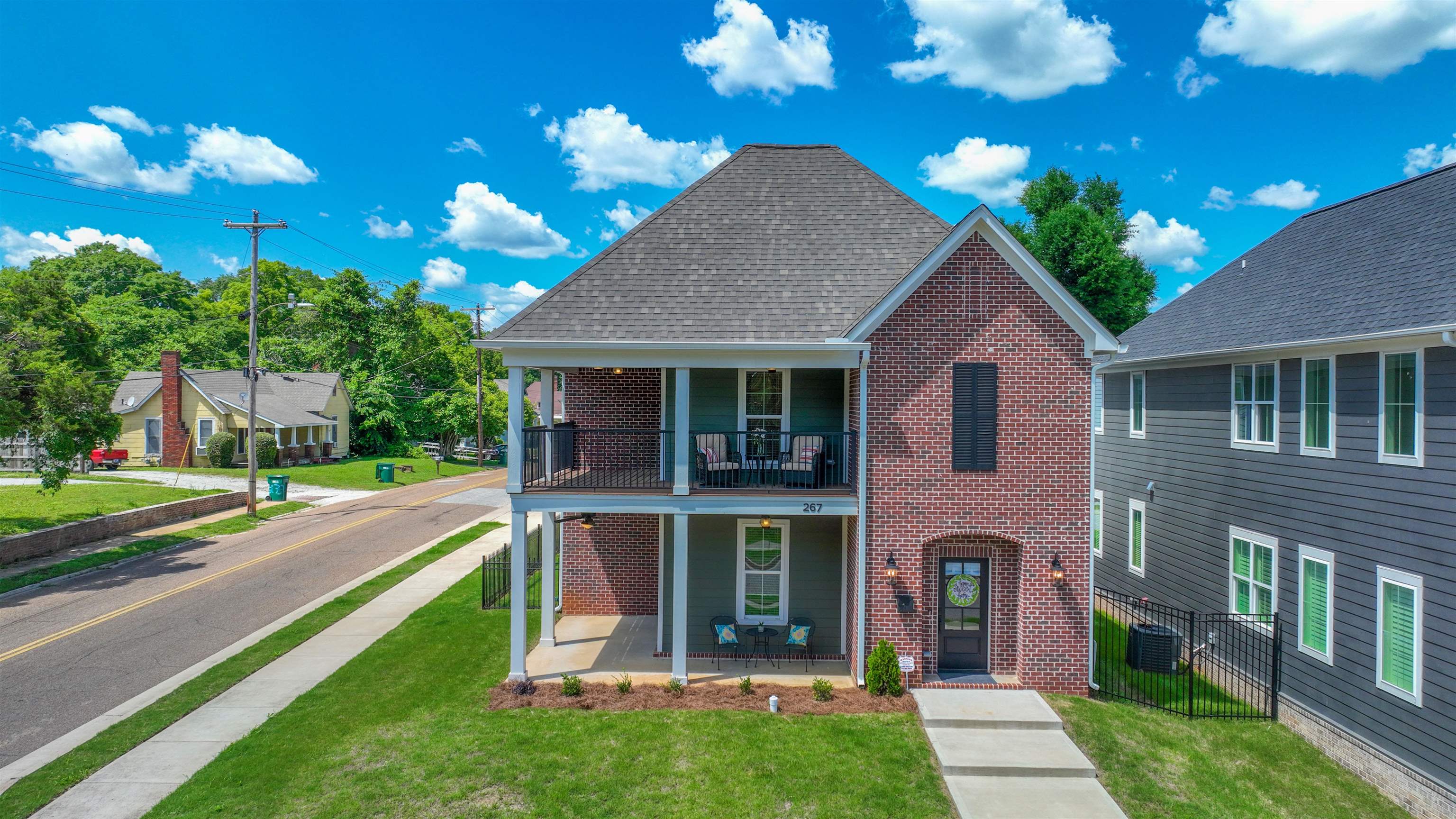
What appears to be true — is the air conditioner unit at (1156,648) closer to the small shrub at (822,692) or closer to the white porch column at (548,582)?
the small shrub at (822,692)

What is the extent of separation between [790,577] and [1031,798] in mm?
4906

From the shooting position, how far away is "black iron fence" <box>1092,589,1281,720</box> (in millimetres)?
10570

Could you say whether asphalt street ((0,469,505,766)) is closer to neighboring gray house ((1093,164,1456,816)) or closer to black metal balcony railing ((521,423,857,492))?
black metal balcony railing ((521,423,857,492))

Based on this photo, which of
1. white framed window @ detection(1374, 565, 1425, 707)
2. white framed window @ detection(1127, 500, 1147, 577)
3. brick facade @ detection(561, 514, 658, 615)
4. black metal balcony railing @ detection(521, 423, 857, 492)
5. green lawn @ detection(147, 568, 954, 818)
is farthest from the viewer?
white framed window @ detection(1127, 500, 1147, 577)

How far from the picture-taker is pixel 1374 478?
9039mm

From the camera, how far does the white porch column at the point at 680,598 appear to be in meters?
10.4

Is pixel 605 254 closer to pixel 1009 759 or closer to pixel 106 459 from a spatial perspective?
pixel 1009 759

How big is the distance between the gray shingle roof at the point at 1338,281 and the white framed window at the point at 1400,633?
330 centimetres

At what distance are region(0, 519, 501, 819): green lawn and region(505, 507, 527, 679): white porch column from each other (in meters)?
4.46

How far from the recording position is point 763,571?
461 inches

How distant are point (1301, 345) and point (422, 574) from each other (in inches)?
756

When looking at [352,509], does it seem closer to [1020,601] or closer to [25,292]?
[25,292]

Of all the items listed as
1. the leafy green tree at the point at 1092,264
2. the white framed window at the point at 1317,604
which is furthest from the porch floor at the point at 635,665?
the leafy green tree at the point at 1092,264

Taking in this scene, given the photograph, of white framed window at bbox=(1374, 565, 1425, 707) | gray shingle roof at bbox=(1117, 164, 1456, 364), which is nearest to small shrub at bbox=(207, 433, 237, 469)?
gray shingle roof at bbox=(1117, 164, 1456, 364)
